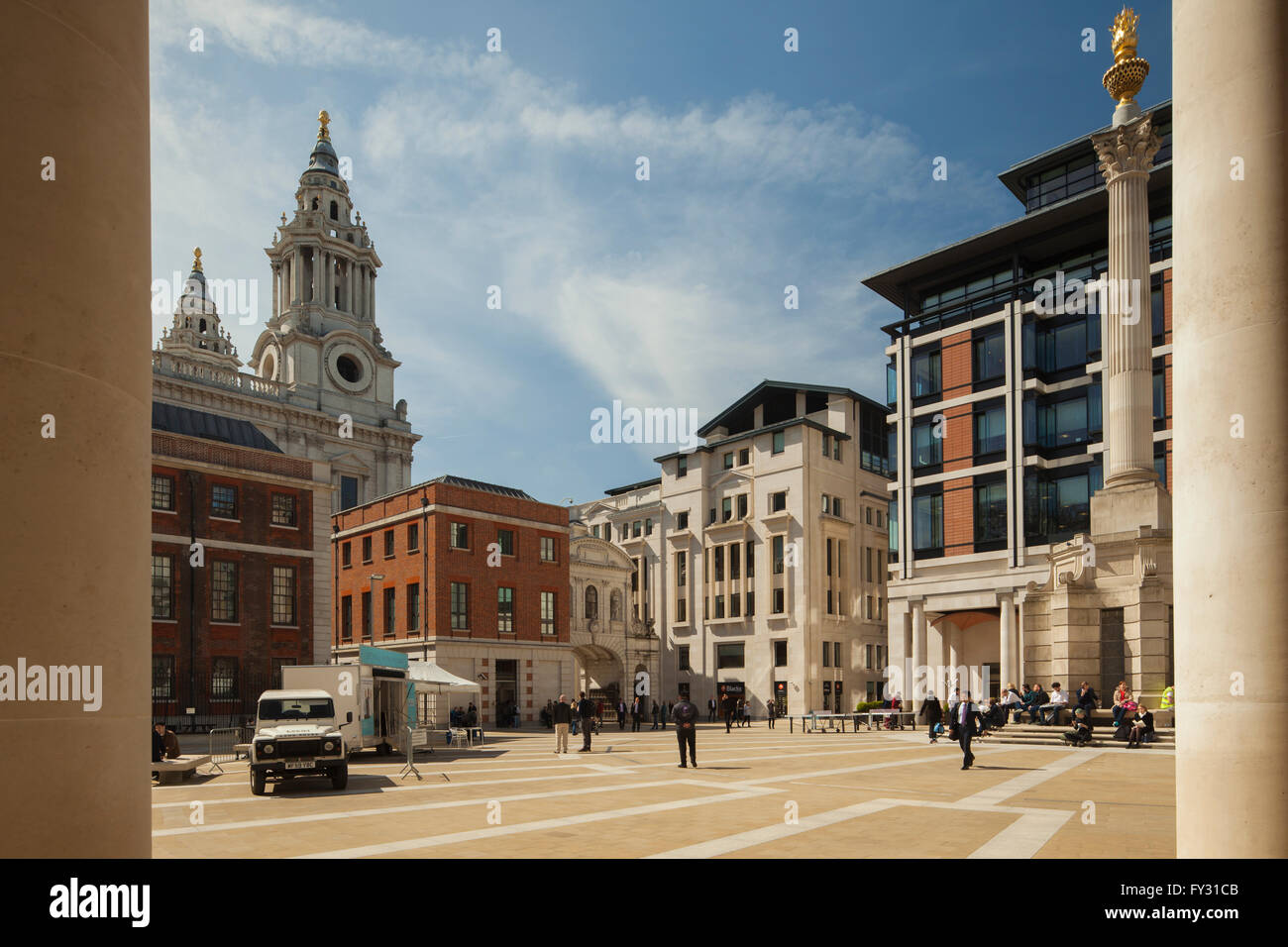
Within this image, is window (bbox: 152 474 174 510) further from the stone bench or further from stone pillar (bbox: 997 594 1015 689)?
stone pillar (bbox: 997 594 1015 689)

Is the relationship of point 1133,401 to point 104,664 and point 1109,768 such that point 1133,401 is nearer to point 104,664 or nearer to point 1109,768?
point 1109,768

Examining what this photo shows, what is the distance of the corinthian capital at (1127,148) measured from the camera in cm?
3416

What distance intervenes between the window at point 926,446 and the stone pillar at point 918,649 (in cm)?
837

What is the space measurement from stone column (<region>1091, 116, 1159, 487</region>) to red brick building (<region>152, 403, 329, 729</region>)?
109ft

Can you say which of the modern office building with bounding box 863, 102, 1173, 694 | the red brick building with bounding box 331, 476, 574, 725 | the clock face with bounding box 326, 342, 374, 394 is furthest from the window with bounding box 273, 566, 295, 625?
the clock face with bounding box 326, 342, 374, 394

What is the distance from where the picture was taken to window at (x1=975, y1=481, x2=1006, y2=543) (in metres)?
53.6

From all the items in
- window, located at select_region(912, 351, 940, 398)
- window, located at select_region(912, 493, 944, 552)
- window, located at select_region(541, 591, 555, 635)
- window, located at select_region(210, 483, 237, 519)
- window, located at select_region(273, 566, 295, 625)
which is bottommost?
window, located at select_region(541, 591, 555, 635)

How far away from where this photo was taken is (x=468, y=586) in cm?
5056

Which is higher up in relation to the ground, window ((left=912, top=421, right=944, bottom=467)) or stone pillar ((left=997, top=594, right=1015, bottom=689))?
window ((left=912, top=421, right=944, bottom=467))

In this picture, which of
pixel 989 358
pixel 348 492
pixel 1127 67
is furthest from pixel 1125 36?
pixel 348 492

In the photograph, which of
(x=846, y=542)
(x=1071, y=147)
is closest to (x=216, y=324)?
(x=846, y=542)

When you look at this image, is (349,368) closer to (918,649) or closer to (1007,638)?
(918,649)
